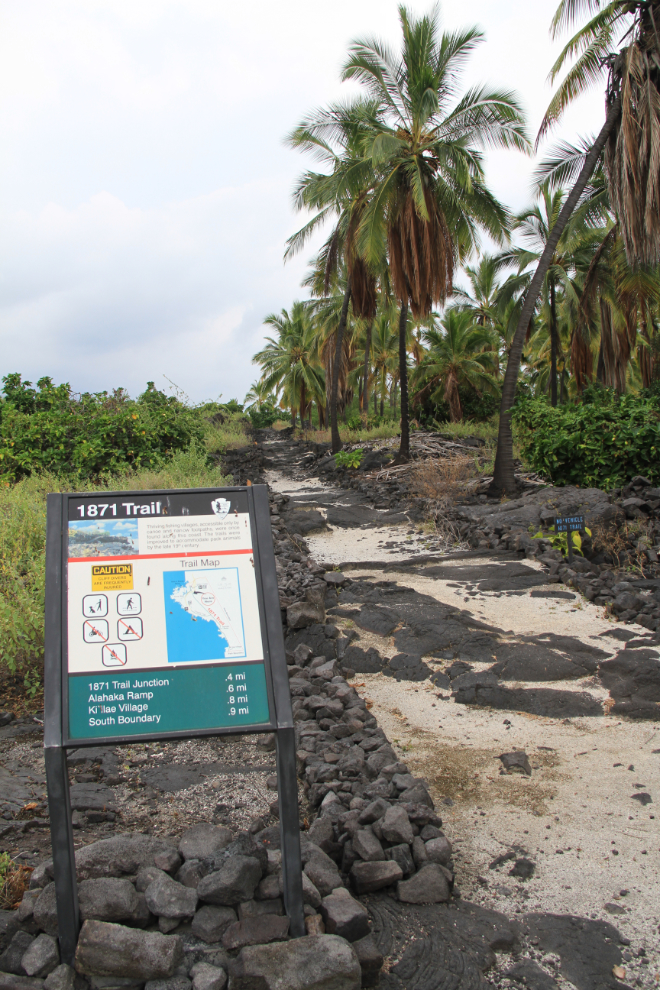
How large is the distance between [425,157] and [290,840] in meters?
17.0

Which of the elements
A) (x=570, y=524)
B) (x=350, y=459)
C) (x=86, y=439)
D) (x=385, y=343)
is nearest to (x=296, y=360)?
(x=385, y=343)

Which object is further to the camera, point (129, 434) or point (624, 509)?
point (129, 434)

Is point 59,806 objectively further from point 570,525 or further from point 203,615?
point 570,525

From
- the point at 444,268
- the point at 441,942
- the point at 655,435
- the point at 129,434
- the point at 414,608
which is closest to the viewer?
the point at 441,942

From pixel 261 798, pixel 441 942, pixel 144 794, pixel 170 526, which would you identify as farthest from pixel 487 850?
pixel 170 526

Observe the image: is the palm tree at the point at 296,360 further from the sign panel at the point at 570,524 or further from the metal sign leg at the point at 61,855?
the metal sign leg at the point at 61,855

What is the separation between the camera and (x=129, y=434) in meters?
13.6

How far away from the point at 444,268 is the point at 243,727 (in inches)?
615

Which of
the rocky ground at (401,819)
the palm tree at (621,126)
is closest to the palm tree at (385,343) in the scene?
the palm tree at (621,126)

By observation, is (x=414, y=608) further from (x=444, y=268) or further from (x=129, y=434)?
(x=444, y=268)

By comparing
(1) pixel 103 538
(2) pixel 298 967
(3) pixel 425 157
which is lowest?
(2) pixel 298 967

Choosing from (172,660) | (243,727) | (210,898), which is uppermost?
(172,660)

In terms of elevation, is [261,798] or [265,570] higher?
[265,570]

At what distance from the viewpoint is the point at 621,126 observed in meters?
12.1
